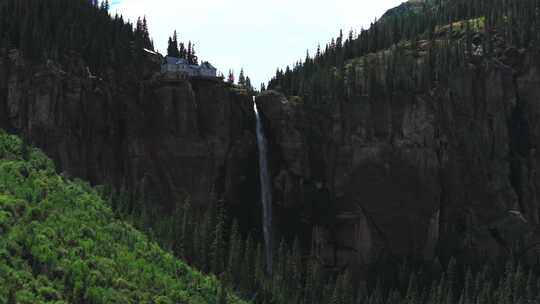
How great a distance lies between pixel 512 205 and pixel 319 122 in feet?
119

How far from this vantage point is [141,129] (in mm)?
157500

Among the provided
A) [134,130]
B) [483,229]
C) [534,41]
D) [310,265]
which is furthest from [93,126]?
[534,41]

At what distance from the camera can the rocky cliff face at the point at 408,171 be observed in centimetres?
16725

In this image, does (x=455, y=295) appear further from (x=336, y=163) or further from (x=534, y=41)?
(x=534, y=41)

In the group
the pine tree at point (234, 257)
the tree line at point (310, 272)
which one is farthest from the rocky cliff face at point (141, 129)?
the pine tree at point (234, 257)

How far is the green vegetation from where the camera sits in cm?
10700

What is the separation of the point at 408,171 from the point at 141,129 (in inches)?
1819

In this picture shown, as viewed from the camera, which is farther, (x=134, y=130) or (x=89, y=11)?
(x=89, y=11)

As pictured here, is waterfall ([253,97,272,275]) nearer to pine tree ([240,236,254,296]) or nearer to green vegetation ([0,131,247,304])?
pine tree ([240,236,254,296])

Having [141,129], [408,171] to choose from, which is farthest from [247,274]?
[408,171]

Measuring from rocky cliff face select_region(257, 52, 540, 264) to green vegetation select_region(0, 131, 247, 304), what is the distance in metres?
40.9

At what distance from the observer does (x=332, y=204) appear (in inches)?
6658

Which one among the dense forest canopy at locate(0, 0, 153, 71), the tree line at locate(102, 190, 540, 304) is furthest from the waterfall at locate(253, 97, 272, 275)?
the dense forest canopy at locate(0, 0, 153, 71)

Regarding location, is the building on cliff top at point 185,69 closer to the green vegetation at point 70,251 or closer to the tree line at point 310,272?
the tree line at point 310,272
